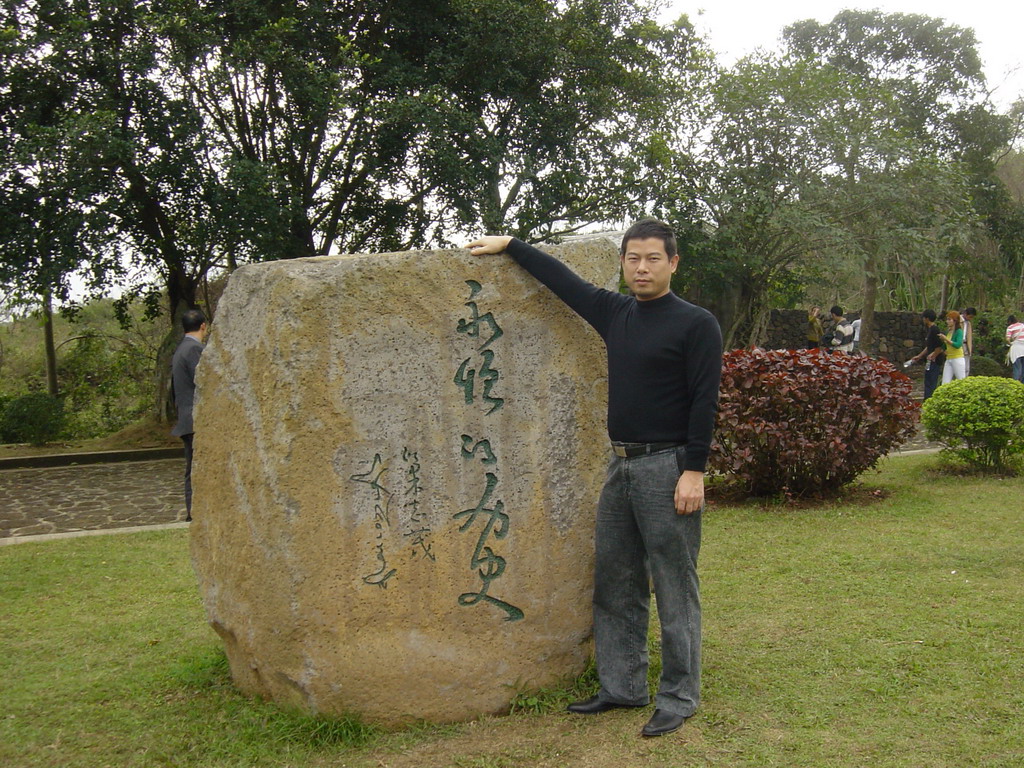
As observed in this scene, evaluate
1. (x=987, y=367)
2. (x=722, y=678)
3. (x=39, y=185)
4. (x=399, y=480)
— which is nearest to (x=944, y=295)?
(x=987, y=367)

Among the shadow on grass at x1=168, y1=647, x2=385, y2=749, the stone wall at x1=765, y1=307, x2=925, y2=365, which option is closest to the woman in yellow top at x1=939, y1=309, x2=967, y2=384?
the stone wall at x1=765, y1=307, x2=925, y2=365

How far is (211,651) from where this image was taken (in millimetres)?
4113

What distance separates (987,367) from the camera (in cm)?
1756

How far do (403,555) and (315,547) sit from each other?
12.9 inches

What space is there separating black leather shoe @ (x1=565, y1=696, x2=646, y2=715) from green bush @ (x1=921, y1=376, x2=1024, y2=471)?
17.8 ft

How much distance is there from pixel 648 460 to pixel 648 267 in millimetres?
683

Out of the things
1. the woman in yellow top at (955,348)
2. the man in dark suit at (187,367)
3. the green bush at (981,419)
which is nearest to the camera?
the man in dark suit at (187,367)

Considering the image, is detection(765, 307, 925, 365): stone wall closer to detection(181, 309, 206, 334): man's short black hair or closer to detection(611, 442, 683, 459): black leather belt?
detection(181, 309, 206, 334): man's short black hair

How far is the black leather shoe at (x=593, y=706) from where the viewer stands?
3.37m

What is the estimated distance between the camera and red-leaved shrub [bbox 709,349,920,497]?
6.70m

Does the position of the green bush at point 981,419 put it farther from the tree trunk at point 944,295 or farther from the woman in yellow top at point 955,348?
the tree trunk at point 944,295

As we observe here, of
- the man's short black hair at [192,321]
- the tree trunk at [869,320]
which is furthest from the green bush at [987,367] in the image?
the man's short black hair at [192,321]

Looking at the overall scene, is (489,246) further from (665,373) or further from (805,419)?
(805,419)

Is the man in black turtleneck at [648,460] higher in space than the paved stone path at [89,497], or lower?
higher
